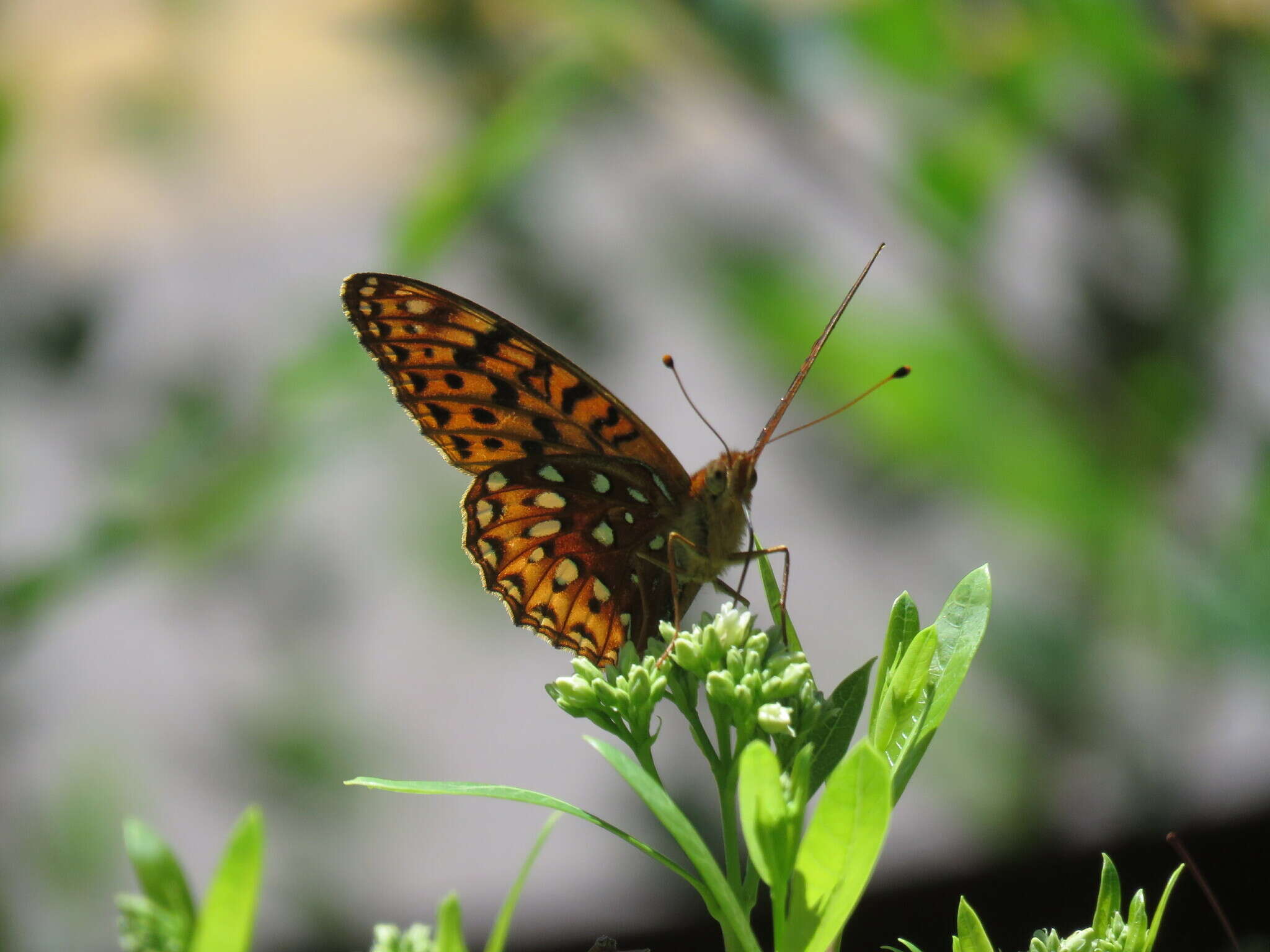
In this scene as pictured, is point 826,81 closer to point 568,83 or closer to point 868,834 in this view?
point 568,83

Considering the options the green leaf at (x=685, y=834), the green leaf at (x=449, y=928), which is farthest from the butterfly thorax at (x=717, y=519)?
the green leaf at (x=449, y=928)

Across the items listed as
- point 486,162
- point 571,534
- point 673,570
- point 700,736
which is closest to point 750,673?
point 700,736

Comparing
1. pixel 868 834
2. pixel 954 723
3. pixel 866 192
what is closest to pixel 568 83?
pixel 866 192

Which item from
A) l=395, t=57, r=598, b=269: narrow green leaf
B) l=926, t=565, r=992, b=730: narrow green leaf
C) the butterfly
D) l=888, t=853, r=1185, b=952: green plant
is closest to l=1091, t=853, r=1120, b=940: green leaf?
l=888, t=853, r=1185, b=952: green plant

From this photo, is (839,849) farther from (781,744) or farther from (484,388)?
(484,388)

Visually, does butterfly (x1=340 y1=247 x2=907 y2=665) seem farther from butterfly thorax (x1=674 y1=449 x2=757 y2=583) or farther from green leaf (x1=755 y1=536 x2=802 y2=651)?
green leaf (x1=755 y1=536 x2=802 y2=651)

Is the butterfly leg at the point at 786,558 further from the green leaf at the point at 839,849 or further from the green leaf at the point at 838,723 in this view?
the green leaf at the point at 839,849
